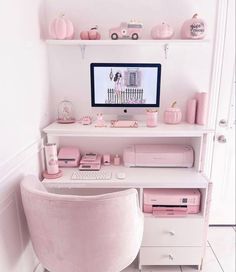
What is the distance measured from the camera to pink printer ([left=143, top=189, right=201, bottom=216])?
1653 mm

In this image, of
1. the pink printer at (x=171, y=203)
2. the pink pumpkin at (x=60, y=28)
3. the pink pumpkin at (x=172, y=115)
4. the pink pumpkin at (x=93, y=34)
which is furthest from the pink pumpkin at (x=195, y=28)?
the pink printer at (x=171, y=203)

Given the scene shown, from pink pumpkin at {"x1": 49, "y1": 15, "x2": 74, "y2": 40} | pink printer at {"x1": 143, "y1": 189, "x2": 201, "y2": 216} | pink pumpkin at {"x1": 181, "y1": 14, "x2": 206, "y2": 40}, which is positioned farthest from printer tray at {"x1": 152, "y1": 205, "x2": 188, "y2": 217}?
pink pumpkin at {"x1": 49, "y1": 15, "x2": 74, "y2": 40}

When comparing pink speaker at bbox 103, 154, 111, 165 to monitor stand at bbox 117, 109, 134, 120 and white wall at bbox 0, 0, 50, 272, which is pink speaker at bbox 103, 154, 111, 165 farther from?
white wall at bbox 0, 0, 50, 272

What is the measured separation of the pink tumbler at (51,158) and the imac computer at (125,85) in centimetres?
49

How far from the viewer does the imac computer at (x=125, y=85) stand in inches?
71.3

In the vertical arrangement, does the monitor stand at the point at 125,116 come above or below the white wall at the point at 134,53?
below

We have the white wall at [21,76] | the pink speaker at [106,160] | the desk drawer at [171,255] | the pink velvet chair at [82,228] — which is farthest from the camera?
the pink speaker at [106,160]

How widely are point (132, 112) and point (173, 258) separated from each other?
115cm

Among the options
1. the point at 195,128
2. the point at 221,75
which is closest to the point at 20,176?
the point at 195,128

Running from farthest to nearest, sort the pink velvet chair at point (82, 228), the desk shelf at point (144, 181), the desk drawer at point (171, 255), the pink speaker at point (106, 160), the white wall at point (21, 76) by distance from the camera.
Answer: the pink speaker at point (106, 160), the desk drawer at point (171, 255), the desk shelf at point (144, 181), the white wall at point (21, 76), the pink velvet chair at point (82, 228)

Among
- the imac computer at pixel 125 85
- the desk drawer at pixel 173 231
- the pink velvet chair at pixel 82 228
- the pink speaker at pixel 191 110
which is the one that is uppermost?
the imac computer at pixel 125 85

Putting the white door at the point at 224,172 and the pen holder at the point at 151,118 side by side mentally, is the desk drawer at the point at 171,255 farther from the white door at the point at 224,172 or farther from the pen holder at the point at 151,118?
the pen holder at the point at 151,118

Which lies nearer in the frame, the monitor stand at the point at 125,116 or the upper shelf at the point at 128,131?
the upper shelf at the point at 128,131

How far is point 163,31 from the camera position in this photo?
5.38 ft
